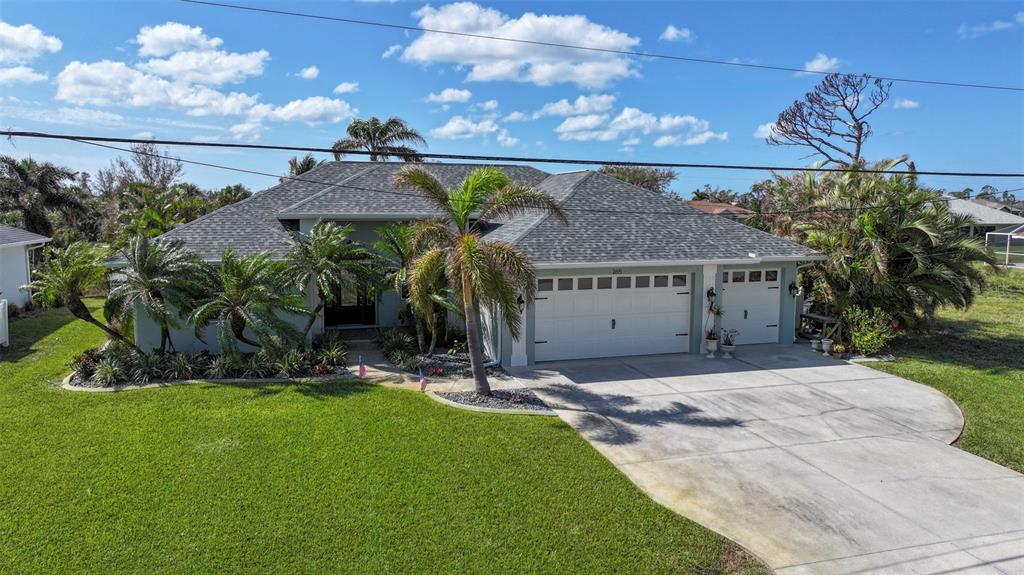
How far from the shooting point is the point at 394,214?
17.0m

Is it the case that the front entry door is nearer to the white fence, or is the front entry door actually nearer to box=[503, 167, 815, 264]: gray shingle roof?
A: box=[503, 167, 815, 264]: gray shingle roof

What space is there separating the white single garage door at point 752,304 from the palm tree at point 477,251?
6994mm

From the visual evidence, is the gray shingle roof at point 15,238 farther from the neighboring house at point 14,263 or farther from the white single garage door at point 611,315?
the white single garage door at point 611,315

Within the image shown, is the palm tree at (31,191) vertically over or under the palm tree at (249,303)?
over

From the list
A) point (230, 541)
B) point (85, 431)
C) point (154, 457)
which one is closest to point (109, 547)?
point (230, 541)

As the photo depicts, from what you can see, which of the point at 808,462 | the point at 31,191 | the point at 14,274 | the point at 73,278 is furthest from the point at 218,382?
the point at 31,191

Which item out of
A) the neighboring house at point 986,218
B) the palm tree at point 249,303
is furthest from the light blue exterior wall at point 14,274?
the neighboring house at point 986,218

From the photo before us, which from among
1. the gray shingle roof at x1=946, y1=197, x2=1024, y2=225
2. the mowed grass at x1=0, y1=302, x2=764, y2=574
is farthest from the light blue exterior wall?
the gray shingle roof at x1=946, y1=197, x2=1024, y2=225

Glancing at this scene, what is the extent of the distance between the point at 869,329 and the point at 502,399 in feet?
32.8

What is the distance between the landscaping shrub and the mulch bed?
9056 mm

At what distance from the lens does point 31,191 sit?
2705 cm

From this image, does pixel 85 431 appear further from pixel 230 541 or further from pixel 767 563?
pixel 767 563

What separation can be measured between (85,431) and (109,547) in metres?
4.09

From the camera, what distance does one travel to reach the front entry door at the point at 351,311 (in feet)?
59.9
